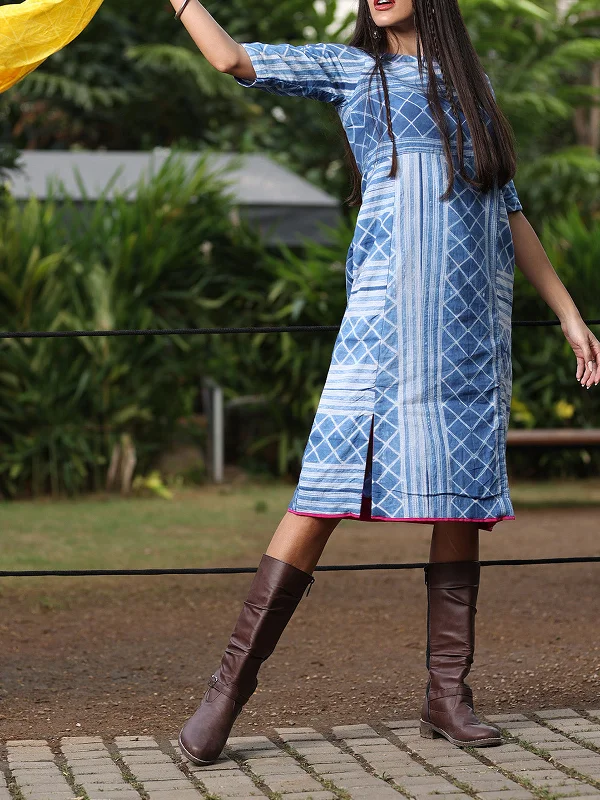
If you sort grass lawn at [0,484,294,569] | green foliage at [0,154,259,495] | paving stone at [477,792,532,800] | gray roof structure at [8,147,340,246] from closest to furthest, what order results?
paving stone at [477,792,532,800] → grass lawn at [0,484,294,569] → green foliage at [0,154,259,495] → gray roof structure at [8,147,340,246]

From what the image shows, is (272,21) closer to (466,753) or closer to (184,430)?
(184,430)

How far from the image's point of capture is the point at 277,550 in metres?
2.81

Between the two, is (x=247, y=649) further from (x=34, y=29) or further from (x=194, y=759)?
(x=34, y=29)

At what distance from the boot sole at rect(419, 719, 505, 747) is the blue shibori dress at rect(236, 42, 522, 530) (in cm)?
54

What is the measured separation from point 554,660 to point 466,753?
4.34 feet

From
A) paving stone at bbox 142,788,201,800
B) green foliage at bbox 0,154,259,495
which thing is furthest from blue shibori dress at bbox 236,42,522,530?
green foliage at bbox 0,154,259,495

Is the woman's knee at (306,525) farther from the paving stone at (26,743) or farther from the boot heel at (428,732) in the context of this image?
the paving stone at (26,743)

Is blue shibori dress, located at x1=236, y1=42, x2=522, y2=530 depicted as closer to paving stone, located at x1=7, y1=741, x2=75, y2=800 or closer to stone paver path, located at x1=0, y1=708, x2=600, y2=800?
stone paver path, located at x1=0, y1=708, x2=600, y2=800

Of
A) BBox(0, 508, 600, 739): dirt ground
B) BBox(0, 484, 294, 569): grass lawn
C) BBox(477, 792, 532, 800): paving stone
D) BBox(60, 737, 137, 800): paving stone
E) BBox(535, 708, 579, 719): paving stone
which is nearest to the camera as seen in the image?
BBox(477, 792, 532, 800): paving stone

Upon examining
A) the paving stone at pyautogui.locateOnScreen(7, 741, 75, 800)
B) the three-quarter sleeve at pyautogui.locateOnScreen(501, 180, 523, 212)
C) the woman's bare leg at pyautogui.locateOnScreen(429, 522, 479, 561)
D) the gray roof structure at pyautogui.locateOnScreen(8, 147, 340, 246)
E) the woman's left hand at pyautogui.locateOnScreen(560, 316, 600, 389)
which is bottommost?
the paving stone at pyautogui.locateOnScreen(7, 741, 75, 800)

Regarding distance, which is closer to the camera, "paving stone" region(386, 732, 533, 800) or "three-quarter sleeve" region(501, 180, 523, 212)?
"paving stone" region(386, 732, 533, 800)

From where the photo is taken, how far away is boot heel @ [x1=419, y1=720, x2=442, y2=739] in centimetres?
303

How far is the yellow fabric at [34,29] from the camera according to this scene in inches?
114

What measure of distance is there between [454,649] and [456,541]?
→ 0.86 ft
